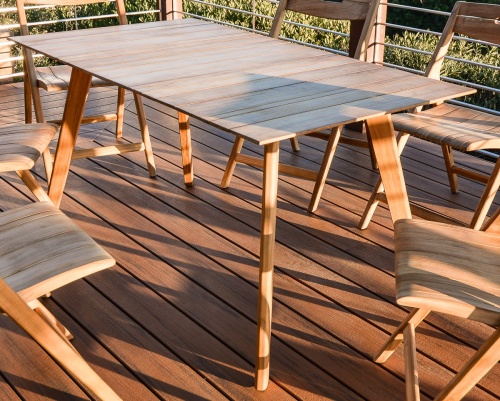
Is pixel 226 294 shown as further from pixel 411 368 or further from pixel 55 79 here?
pixel 55 79

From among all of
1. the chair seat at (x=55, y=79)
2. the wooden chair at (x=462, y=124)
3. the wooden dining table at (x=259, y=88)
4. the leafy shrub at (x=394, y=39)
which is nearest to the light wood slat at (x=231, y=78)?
the wooden dining table at (x=259, y=88)

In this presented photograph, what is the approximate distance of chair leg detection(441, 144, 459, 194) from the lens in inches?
128

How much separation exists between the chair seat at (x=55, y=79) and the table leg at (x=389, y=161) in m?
1.37

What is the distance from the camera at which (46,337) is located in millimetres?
1701

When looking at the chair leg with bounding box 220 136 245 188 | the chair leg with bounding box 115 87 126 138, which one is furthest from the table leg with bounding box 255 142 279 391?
the chair leg with bounding box 115 87 126 138

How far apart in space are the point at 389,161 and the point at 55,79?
180 centimetres

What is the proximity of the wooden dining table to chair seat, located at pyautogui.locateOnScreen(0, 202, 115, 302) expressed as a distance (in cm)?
45

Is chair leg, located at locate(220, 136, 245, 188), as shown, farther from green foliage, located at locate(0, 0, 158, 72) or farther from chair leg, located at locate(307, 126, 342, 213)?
green foliage, located at locate(0, 0, 158, 72)

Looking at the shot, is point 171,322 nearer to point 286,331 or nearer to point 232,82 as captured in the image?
point 286,331

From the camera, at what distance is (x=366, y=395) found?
2.13m

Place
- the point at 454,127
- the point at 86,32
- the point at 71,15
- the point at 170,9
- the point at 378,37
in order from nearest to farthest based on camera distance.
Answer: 1. the point at 454,127
2. the point at 86,32
3. the point at 378,37
4. the point at 170,9
5. the point at 71,15

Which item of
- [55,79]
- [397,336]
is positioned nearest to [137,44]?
[55,79]

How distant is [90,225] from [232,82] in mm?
1113

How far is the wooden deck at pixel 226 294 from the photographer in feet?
7.21
